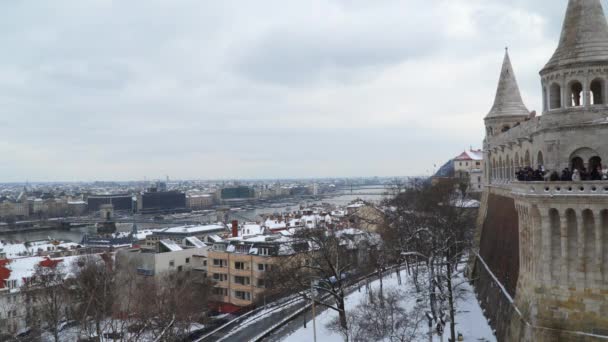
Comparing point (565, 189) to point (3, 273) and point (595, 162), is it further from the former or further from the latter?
point (3, 273)

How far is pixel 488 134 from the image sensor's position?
41.7 m

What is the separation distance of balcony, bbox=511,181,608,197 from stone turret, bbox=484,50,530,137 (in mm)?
22257

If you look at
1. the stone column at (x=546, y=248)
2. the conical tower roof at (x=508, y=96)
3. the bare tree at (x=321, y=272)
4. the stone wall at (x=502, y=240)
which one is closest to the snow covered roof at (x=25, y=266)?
the bare tree at (x=321, y=272)

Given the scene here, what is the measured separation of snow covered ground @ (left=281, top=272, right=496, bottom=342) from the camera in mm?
29672

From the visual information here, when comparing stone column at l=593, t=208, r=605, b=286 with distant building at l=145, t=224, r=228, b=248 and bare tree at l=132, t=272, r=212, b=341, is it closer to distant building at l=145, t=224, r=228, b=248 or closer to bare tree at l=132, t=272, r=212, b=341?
bare tree at l=132, t=272, r=212, b=341

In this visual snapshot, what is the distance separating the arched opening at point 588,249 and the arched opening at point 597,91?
16.1 ft

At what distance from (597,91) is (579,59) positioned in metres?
2.58

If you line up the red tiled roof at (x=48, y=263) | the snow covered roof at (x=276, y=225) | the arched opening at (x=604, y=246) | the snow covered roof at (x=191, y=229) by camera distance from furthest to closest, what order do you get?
the snow covered roof at (x=191, y=229) → the snow covered roof at (x=276, y=225) → the red tiled roof at (x=48, y=263) → the arched opening at (x=604, y=246)

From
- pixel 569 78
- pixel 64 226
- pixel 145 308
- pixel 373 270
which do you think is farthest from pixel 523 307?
pixel 64 226

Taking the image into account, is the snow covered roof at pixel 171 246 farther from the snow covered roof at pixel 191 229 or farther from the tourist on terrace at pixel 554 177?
the tourist on terrace at pixel 554 177

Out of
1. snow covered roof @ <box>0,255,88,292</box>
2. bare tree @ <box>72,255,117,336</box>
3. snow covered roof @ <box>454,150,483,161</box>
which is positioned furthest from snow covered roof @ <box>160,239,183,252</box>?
snow covered roof @ <box>454,150,483,161</box>

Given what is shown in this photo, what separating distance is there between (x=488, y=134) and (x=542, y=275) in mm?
24523

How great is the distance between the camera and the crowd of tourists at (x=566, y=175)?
17984mm

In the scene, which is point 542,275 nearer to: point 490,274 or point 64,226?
point 490,274
